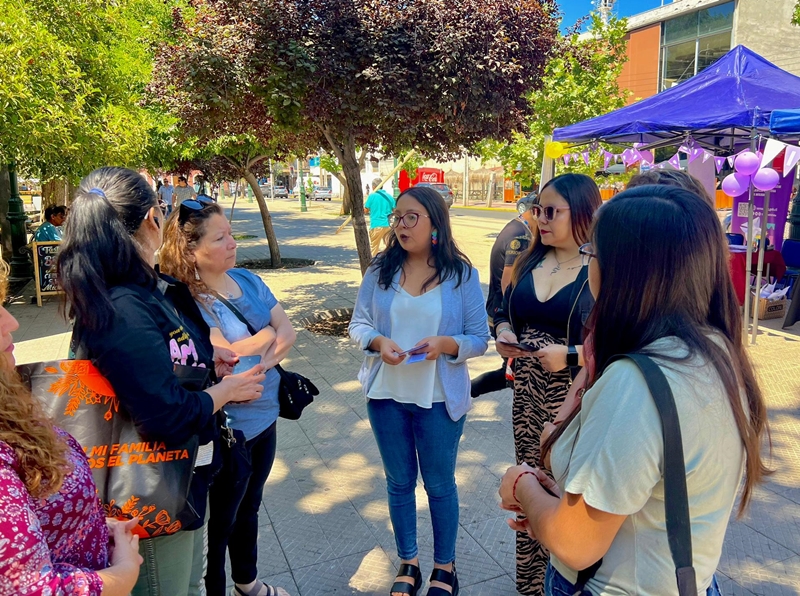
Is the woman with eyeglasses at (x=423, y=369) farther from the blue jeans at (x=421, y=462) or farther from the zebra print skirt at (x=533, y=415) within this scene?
the zebra print skirt at (x=533, y=415)

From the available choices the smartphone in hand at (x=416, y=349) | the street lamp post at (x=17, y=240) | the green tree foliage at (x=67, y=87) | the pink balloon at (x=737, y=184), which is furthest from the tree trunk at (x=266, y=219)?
the smartphone in hand at (x=416, y=349)

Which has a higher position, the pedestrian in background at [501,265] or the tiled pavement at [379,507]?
the pedestrian in background at [501,265]

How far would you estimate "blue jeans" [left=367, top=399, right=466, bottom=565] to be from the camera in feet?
8.64

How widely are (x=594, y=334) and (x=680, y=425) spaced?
0.26 metres

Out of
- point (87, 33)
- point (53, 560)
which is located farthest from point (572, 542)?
point (87, 33)

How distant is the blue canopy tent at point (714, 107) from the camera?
6.50 m

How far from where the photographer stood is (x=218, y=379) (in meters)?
2.23

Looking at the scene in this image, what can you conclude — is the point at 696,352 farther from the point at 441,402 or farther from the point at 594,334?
the point at 441,402

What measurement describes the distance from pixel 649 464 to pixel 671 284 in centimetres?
36

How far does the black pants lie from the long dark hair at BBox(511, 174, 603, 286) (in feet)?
4.66

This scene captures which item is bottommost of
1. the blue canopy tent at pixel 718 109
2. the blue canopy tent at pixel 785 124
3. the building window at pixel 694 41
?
the blue canopy tent at pixel 785 124

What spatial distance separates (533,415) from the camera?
104 inches

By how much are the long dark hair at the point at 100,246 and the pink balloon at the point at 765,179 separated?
257 inches

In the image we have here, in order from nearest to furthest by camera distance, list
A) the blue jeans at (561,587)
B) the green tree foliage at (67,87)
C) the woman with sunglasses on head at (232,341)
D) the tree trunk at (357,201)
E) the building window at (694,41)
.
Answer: the blue jeans at (561,587) → the woman with sunglasses on head at (232,341) → the green tree foliage at (67,87) → the tree trunk at (357,201) → the building window at (694,41)
